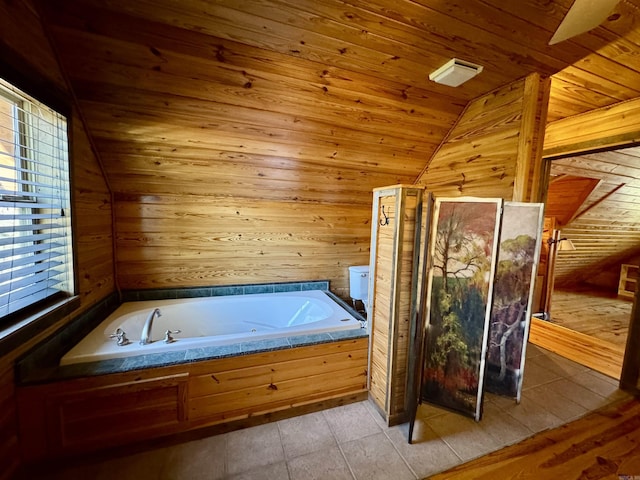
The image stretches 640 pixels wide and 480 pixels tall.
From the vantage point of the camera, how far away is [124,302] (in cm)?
226

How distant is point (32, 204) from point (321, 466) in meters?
1.98

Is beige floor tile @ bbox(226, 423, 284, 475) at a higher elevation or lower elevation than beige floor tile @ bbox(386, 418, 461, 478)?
lower

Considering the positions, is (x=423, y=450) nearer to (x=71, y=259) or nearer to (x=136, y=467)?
(x=136, y=467)

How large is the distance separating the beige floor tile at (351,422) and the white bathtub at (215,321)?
527 millimetres

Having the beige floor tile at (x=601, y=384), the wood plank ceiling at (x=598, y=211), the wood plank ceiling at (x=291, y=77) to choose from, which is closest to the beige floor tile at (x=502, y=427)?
the beige floor tile at (x=601, y=384)

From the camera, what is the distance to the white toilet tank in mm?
2734

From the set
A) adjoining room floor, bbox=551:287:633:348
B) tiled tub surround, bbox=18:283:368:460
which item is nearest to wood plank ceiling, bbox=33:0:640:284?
tiled tub surround, bbox=18:283:368:460

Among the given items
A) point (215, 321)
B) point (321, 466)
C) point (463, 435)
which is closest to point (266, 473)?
point (321, 466)

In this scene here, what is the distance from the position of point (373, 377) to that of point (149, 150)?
2.33 meters

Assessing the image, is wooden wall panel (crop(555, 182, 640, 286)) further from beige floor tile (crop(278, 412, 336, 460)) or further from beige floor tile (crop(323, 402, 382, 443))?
beige floor tile (crop(278, 412, 336, 460))

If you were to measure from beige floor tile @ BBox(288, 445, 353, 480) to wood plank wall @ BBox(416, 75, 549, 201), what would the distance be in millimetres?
2010

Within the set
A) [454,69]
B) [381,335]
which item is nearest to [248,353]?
[381,335]

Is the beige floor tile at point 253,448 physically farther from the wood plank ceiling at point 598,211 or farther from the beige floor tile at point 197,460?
the wood plank ceiling at point 598,211

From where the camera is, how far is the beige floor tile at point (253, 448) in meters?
1.35
